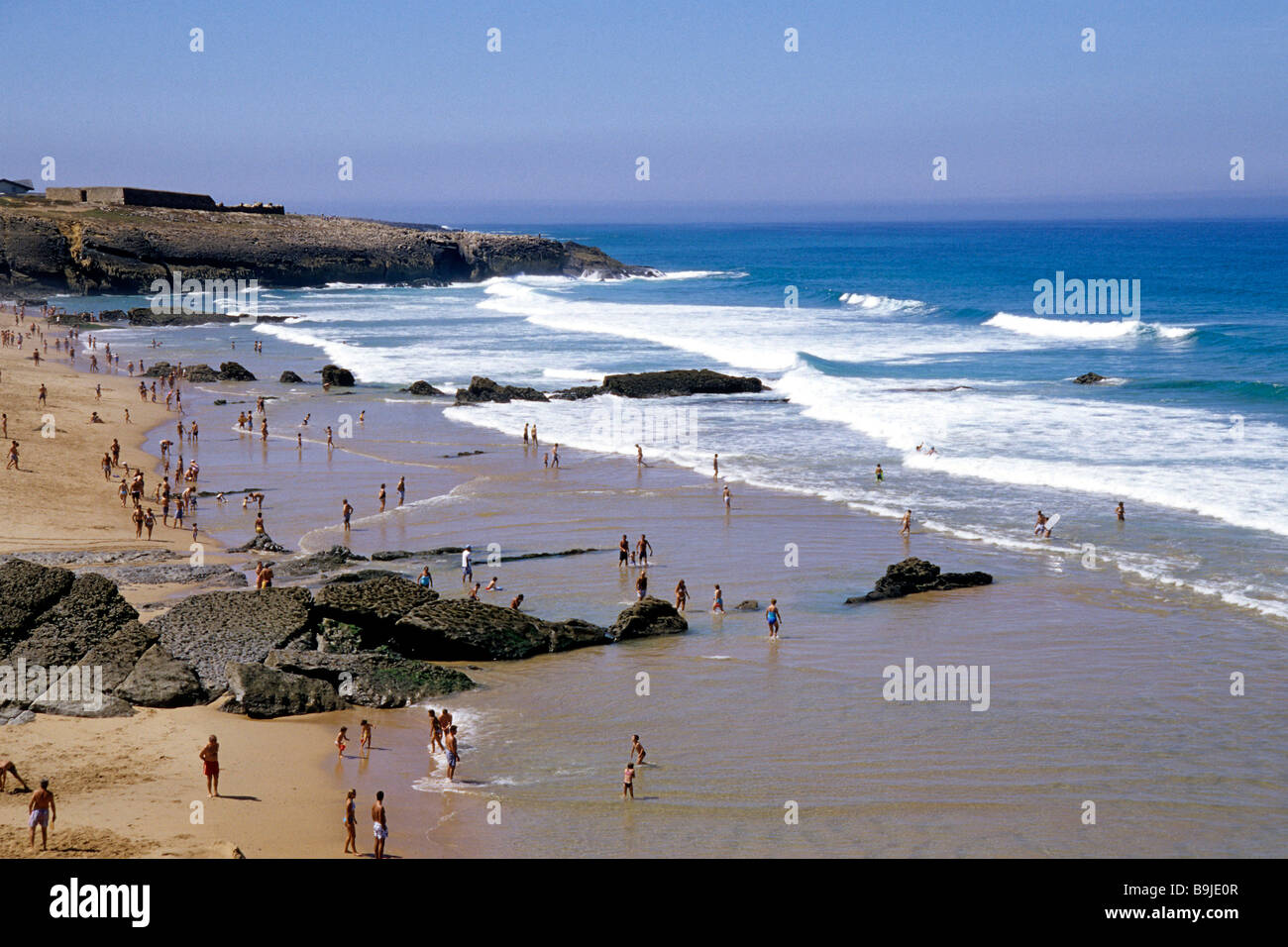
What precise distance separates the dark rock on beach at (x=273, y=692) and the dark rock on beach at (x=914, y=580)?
8.73 m

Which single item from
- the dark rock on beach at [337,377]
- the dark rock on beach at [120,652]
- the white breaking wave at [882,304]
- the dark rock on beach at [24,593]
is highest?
the white breaking wave at [882,304]

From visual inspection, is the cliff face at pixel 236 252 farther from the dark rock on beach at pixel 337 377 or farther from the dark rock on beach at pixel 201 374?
the dark rock on beach at pixel 337 377

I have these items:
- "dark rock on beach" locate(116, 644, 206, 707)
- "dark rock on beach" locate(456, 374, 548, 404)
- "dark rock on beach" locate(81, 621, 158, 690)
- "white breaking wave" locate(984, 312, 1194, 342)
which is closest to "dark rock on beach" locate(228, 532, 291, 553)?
"dark rock on beach" locate(81, 621, 158, 690)

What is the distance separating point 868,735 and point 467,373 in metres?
A: 37.6

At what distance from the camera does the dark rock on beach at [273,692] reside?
1573 centimetres

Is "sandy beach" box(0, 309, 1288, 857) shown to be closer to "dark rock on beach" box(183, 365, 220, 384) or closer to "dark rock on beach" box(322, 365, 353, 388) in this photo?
"dark rock on beach" box(322, 365, 353, 388)

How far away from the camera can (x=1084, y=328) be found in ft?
210

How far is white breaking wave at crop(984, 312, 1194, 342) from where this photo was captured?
197 feet

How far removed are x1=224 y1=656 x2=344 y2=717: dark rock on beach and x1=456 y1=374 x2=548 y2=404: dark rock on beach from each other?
27231mm

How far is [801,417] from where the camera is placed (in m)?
40.3

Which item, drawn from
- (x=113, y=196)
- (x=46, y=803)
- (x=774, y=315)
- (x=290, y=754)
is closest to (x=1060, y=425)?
(x=290, y=754)

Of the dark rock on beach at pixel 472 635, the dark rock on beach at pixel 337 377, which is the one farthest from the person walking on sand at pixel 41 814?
the dark rock on beach at pixel 337 377

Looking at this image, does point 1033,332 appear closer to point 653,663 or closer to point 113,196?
point 653,663

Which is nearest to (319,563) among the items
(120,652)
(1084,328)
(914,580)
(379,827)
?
(120,652)
